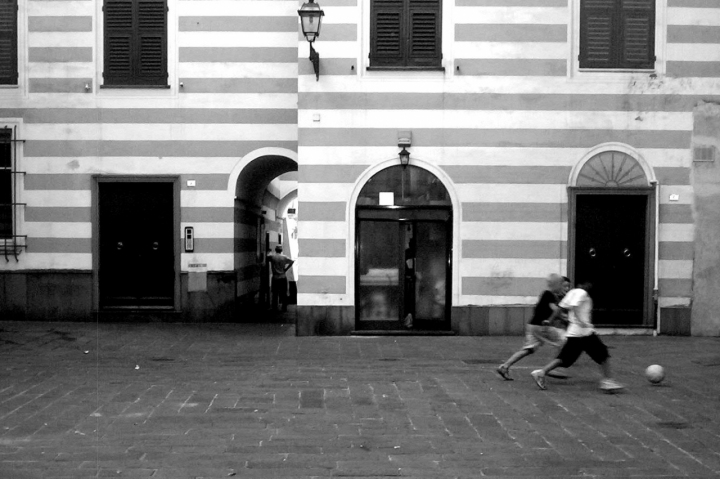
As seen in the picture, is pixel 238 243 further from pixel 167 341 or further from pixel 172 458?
pixel 172 458

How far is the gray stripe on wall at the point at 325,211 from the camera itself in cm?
1597

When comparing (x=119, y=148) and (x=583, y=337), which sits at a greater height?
(x=119, y=148)

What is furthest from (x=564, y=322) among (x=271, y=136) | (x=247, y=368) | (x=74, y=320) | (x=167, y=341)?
(x=74, y=320)

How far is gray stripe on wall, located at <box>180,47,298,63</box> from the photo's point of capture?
686 inches

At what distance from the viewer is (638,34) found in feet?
52.7

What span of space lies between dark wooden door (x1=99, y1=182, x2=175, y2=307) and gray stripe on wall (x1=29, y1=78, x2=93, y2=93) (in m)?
2.16

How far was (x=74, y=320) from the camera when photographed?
1759 centimetres

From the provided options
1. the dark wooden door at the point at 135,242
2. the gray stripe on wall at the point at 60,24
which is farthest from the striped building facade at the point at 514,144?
the gray stripe on wall at the point at 60,24

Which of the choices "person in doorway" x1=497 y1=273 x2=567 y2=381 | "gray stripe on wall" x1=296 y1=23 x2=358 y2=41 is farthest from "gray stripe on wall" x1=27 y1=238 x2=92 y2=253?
"person in doorway" x1=497 y1=273 x2=567 y2=381

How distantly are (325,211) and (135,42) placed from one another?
5.41 m

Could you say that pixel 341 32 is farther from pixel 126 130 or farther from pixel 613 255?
pixel 613 255

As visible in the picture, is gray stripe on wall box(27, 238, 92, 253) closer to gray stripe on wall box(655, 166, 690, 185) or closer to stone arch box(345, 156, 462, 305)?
stone arch box(345, 156, 462, 305)

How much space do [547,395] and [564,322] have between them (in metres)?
1.41

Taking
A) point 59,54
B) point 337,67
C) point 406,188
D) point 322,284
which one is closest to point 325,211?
point 322,284
